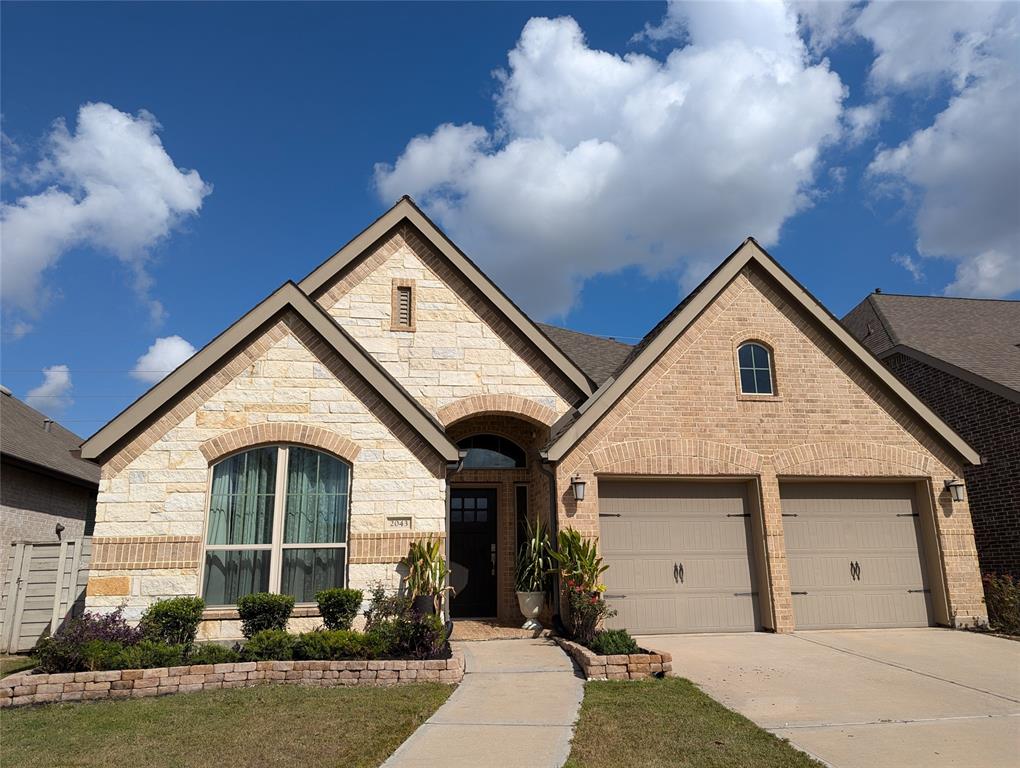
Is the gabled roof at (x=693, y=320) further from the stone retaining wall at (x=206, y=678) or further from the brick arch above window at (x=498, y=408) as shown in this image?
the stone retaining wall at (x=206, y=678)

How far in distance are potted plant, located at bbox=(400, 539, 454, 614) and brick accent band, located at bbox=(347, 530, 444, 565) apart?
0.11m

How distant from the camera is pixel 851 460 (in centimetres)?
1240

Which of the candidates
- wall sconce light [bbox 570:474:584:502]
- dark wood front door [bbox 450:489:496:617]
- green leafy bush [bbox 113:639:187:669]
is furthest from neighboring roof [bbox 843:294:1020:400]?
green leafy bush [bbox 113:639:187:669]

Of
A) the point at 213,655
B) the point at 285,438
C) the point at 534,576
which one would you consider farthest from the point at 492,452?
the point at 213,655

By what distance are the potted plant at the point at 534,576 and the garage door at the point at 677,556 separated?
1.15 meters

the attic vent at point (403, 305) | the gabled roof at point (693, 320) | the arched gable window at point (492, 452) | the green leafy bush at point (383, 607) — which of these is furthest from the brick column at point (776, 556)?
the attic vent at point (403, 305)

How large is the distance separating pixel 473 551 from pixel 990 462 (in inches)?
440

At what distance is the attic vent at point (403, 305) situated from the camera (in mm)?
13844

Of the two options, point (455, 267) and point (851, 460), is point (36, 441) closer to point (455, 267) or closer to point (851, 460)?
point (455, 267)

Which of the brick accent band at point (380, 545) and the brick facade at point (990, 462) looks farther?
the brick facade at point (990, 462)

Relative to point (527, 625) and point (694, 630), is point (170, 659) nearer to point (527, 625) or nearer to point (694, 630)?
point (527, 625)

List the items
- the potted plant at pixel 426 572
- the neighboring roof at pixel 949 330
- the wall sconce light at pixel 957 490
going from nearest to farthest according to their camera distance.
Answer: the potted plant at pixel 426 572 < the wall sconce light at pixel 957 490 < the neighboring roof at pixel 949 330

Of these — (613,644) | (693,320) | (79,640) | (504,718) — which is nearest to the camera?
(504,718)

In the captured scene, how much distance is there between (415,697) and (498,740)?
5.84 ft
